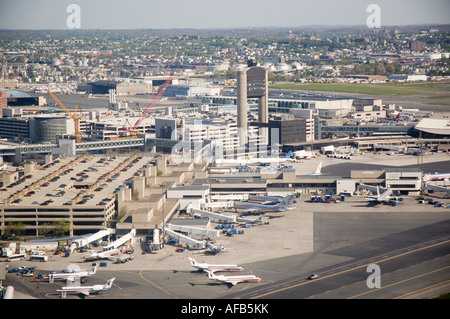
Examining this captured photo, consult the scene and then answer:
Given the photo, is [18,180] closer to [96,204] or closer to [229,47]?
[96,204]

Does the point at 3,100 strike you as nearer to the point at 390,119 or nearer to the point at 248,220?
the point at 390,119

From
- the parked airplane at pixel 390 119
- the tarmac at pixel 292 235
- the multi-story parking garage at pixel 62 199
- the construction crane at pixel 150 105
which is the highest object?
the construction crane at pixel 150 105

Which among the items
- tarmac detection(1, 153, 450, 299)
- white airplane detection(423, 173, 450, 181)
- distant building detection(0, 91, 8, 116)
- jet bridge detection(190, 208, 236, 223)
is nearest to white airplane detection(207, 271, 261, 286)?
tarmac detection(1, 153, 450, 299)

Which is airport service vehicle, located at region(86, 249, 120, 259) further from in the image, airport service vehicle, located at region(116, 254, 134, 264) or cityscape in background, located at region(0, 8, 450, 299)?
airport service vehicle, located at region(116, 254, 134, 264)

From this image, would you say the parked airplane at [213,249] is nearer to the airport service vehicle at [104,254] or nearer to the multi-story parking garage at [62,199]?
the airport service vehicle at [104,254]

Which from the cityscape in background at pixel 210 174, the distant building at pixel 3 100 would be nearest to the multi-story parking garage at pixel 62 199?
the cityscape in background at pixel 210 174

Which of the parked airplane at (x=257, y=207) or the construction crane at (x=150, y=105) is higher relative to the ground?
the construction crane at (x=150, y=105)

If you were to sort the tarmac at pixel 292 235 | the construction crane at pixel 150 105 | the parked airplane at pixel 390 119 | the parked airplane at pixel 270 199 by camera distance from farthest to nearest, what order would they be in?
the parked airplane at pixel 390 119 → the construction crane at pixel 150 105 → the parked airplane at pixel 270 199 → the tarmac at pixel 292 235

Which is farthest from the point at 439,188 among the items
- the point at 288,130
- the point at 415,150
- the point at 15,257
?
the point at 15,257
